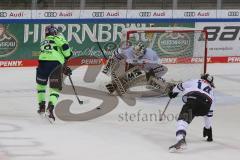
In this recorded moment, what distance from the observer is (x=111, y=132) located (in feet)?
40.4

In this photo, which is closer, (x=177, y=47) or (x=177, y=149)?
(x=177, y=149)

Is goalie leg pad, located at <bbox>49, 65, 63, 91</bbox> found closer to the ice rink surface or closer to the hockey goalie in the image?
the ice rink surface

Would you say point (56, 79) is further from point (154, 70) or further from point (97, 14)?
point (97, 14)

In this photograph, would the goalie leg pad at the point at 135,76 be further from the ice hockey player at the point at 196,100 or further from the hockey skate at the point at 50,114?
the ice hockey player at the point at 196,100

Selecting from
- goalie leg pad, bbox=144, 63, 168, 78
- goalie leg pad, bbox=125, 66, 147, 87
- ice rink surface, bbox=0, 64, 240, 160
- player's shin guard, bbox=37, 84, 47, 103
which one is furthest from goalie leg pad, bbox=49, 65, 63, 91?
goalie leg pad, bbox=144, 63, 168, 78

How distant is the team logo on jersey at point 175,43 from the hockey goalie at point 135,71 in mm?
1330

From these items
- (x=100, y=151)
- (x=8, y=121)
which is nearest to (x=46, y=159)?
(x=100, y=151)

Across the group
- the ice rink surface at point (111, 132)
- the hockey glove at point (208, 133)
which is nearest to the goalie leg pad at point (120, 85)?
the ice rink surface at point (111, 132)

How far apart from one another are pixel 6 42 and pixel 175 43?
565 cm

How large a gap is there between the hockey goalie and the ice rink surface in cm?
51

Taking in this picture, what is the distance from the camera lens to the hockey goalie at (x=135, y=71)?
1670cm

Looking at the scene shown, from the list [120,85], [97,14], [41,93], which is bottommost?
[120,85]

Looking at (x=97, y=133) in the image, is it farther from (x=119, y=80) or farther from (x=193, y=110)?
(x=119, y=80)

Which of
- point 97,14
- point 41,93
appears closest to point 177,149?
point 41,93
